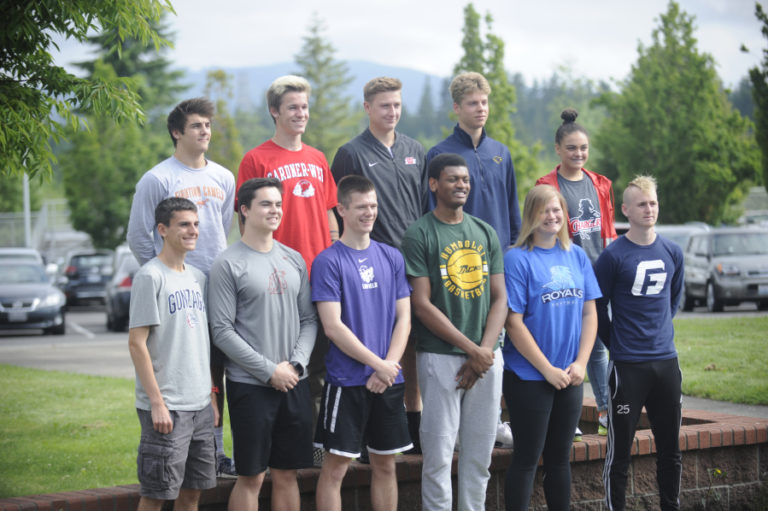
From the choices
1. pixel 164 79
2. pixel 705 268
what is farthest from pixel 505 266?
pixel 164 79

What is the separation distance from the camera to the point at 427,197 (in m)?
5.86

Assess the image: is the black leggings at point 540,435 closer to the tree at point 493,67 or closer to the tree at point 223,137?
the tree at point 493,67

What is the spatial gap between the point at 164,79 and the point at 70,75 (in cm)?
5412

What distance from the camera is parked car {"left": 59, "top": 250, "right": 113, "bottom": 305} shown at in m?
29.9

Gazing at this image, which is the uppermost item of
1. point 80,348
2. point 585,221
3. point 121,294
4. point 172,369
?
point 585,221

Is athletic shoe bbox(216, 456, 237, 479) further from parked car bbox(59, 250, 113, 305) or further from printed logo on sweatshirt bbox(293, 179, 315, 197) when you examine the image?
parked car bbox(59, 250, 113, 305)

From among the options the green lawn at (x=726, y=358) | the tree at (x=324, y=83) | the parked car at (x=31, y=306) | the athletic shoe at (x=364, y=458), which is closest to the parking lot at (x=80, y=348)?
the parked car at (x=31, y=306)

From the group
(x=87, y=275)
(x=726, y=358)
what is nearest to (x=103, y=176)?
(x=87, y=275)

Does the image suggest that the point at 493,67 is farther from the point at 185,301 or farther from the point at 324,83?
the point at 324,83

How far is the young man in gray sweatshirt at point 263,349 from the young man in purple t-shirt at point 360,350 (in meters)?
0.15

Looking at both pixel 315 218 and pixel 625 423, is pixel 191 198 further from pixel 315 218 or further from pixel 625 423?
pixel 625 423

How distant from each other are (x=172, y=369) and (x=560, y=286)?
2.27m

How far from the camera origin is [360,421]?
16.2 feet

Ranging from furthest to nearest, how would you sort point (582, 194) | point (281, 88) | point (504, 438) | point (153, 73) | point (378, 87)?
point (153, 73)
point (582, 194)
point (504, 438)
point (378, 87)
point (281, 88)
